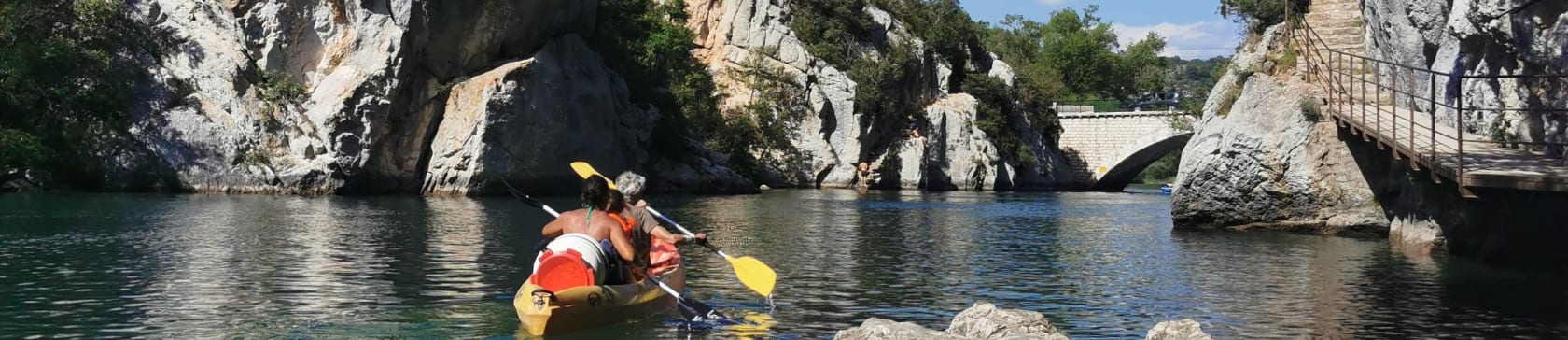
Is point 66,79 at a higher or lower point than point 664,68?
lower

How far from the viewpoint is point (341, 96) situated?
150 feet

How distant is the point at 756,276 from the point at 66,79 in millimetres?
35227

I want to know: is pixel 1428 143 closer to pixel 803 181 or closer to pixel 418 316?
pixel 418 316

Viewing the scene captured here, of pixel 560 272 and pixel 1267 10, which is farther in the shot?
pixel 1267 10

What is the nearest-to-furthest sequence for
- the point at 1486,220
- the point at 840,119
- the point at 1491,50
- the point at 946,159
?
the point at 1491,50 → the point at 1486,220 → the point at 840,119 → the point at 946,159

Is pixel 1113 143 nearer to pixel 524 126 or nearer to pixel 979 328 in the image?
pixel 524 126

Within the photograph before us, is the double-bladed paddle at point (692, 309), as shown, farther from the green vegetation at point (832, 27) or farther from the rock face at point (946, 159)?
the green vegetation at point (832, 27)

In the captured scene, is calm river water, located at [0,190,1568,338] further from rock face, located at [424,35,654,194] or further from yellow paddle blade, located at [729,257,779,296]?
rock face, located at [424,35,654,194]

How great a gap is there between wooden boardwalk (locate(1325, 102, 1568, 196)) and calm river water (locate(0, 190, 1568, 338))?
1289 mm

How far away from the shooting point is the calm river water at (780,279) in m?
13.9

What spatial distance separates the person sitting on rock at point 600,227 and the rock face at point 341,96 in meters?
32.5

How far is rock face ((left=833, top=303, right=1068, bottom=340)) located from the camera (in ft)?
33.6

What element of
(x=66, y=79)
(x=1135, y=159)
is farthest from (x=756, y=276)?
(x=1135, y=159)

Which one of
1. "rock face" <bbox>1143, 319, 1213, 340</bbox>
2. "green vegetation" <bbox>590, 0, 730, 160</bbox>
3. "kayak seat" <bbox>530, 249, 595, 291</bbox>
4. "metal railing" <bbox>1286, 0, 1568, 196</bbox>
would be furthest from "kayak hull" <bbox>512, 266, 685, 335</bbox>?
"green vegetation" <bbox>590, 0, 730, 160</bbox>
